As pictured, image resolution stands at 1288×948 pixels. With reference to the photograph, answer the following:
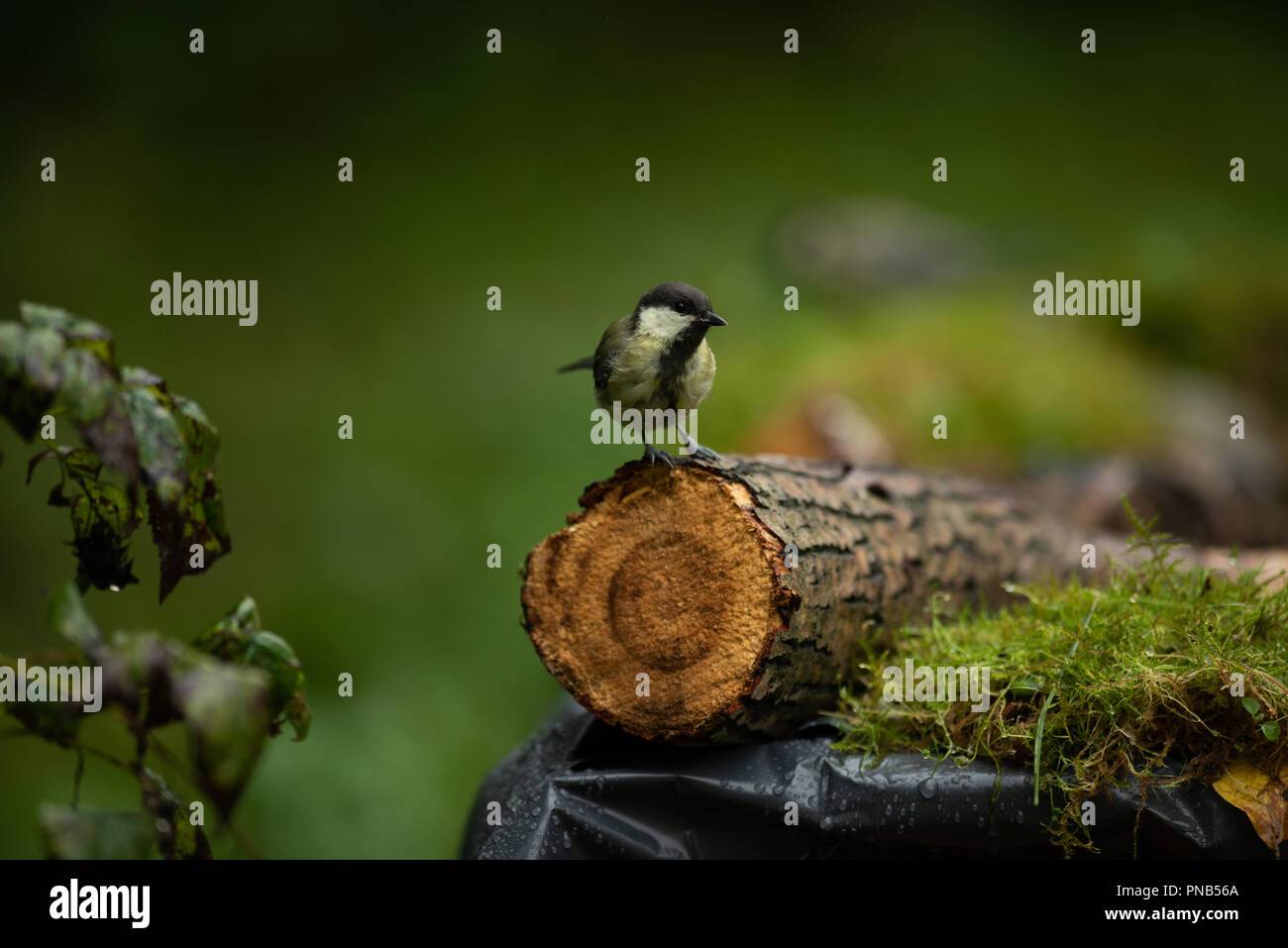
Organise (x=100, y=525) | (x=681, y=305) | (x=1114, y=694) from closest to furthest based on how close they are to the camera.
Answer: (x=100, y=525) → (x=1114, y=694) → (x=681, y=305)

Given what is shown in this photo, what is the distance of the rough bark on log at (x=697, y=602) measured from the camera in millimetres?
1966

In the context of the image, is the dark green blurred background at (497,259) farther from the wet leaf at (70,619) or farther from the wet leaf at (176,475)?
the wet leaf at (70,619)

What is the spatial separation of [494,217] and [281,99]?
5.82 ft

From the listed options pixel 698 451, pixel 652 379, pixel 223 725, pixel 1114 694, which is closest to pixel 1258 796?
pixel 1114 694

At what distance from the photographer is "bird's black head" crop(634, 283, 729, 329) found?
2.16m

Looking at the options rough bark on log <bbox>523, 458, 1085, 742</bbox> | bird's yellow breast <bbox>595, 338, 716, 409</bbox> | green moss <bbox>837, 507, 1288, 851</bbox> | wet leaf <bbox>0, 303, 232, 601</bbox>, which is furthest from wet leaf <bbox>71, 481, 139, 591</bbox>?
green moss <bbox>837, 507, 1288, 851</bbox>

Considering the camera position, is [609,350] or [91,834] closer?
[91,834]

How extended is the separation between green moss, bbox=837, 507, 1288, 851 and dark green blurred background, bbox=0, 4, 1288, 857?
2.43 m

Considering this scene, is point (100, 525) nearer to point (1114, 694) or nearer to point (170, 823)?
point (170, 823)

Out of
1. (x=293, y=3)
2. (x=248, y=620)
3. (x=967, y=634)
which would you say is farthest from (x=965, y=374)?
(x=293, y=3)

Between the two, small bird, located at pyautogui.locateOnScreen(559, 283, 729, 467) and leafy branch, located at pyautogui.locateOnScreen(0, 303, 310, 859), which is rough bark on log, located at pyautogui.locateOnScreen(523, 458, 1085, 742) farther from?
leafy branch, located at pyautogui.locateOnScreen(0, 303, 310, 859)

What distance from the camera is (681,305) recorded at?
2.17 m

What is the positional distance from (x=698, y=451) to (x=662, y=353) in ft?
0.84
